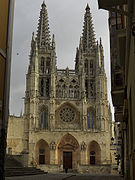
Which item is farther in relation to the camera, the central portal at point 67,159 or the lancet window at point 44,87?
the lancet window at point 44,87

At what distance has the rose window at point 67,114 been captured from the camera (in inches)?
1656

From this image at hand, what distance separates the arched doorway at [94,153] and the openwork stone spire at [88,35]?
14864 millimetres

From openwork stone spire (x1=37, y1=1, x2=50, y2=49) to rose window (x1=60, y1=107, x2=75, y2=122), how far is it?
10.4m

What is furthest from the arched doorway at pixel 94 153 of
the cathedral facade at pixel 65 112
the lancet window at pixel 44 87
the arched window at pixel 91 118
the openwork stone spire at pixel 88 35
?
the openwork stone spire at pixel 88 35

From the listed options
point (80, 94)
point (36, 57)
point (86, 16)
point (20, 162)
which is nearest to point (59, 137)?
point (80, 94)

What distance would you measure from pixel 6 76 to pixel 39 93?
120ft

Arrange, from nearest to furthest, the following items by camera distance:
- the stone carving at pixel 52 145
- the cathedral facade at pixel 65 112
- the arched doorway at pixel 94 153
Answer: the stone carving at pixel 52 145 < the cathedral facade at pixel 65 112 < the arched doorway at pixel 94 153

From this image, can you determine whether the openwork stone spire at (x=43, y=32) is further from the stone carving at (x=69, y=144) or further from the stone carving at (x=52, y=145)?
the stone carving at (x=52, y=145)

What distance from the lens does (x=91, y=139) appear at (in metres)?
40.7

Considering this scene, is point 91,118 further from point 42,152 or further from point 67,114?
point 42,152

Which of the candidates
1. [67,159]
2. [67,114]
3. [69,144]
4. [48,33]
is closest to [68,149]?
[69,144]

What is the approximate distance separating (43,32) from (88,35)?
7.25 m

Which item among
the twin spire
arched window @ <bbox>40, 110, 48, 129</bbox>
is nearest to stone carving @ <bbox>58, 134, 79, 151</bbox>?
arched window @ <bbox>40, 110, 48, 129</bbox>

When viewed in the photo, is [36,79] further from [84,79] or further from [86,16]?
[86,16]
